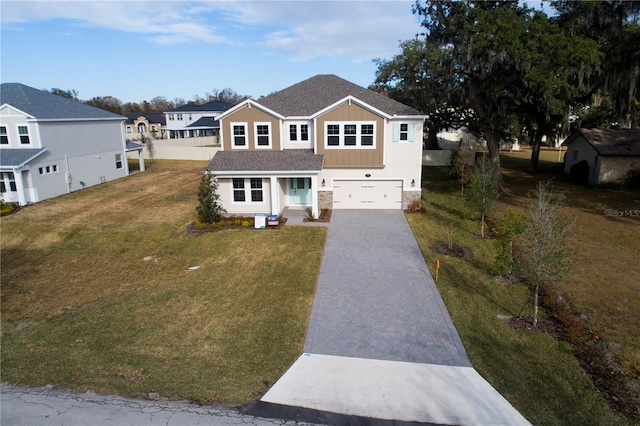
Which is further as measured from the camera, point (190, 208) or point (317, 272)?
point (190, 208)

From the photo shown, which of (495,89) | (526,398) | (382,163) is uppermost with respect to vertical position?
(495,89)

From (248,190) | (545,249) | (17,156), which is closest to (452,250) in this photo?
Result: (545,249)

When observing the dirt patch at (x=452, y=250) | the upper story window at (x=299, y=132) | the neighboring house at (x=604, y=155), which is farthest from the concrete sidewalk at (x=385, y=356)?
the neighboring house at (x=604, y=155)

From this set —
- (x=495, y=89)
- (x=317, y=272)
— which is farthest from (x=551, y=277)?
(x=495, y=89)

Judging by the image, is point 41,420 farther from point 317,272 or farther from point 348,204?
point 348,204

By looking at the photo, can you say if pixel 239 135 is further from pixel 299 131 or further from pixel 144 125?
pixel 144 125

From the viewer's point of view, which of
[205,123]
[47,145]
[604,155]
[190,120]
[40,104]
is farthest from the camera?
[190,120]
